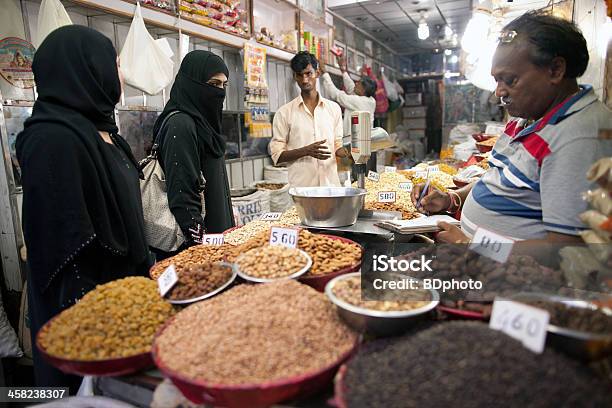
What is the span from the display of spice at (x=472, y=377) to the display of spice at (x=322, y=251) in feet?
1.62

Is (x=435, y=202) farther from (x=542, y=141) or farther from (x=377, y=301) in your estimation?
(x=377, y=301)

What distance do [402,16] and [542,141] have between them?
6265mm

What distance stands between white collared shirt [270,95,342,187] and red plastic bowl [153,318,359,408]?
272cm

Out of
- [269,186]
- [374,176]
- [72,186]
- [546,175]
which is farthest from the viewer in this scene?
[269,186]

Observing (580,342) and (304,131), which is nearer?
(580,342)

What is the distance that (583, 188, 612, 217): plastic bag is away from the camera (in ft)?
2.90

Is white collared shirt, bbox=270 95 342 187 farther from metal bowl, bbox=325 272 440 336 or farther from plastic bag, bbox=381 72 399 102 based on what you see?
plastic bag, bbox=381 72 399 102

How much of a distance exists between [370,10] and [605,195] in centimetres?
617

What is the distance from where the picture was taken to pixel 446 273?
1096 millimetres

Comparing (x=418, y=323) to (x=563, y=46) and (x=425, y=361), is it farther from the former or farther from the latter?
(x=563, y=46)

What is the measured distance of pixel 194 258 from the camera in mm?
1523

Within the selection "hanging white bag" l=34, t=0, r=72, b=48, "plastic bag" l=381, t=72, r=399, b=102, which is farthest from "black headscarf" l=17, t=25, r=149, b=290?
"plastic bag" l=381, t=72, r=399, b=102

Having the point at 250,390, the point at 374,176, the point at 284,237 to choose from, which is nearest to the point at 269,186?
the point at 374,176

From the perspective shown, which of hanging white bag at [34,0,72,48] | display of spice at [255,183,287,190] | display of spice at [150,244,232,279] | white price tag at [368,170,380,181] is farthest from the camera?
display of spice at [255,183,287,190]
